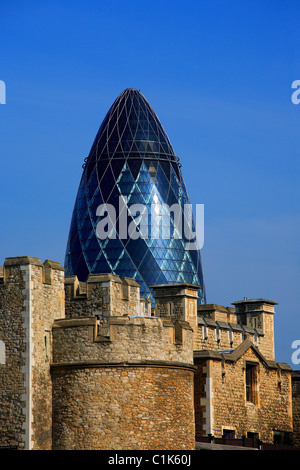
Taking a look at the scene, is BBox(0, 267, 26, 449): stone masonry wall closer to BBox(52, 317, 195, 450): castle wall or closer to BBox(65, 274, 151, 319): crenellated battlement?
BBox(52, 317, 195, 450): castle wall

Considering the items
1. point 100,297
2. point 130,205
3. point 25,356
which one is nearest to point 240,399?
point 100,297

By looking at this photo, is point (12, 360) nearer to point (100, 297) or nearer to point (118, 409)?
point (118, 409)

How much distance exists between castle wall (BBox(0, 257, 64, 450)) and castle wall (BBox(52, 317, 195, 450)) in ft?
2.11

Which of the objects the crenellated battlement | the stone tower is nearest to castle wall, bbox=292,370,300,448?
the crenellated battlement

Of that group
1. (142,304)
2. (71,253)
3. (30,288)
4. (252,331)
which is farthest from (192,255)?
(30,288)

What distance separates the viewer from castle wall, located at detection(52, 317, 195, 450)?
171 ft

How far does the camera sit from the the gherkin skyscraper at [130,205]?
147250mm

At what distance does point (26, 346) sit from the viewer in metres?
52.8

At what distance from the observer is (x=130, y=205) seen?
14838 cm

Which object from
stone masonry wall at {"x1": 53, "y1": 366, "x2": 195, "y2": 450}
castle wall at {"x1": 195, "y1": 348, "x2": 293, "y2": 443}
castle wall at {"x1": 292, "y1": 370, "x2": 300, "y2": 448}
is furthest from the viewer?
castle wall at {"x1": 292, "y1": 370, "x2": 300, "y2": 448}

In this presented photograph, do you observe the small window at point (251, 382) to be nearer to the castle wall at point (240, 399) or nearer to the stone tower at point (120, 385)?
the castle wall at point (240, 399)

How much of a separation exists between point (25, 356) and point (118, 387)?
438 cm
